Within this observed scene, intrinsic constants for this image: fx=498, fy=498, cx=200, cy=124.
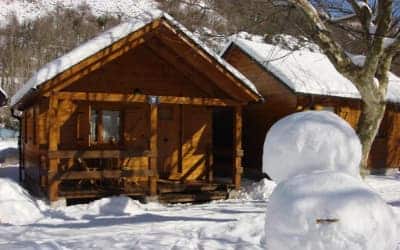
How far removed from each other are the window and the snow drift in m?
3.05

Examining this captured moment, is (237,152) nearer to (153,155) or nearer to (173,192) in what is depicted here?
(173,192)

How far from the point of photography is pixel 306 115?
4.32m

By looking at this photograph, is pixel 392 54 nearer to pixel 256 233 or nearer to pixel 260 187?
pixel 256 233

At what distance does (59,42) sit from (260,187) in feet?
178

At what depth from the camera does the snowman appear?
356 cm

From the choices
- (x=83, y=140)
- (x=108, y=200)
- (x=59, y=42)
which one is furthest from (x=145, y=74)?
(x=59, y=42)

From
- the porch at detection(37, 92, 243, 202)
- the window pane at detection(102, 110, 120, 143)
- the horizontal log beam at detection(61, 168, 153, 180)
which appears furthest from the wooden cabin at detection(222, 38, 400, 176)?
the horizontal log beam at detection(61, 168, 153, 180)

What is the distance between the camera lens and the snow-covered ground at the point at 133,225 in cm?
751

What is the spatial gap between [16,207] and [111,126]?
14.6 feet

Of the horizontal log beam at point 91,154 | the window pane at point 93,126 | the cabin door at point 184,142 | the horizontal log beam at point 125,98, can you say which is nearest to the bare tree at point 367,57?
the horizontal log beam at point 125,98

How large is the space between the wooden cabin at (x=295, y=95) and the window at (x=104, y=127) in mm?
5043

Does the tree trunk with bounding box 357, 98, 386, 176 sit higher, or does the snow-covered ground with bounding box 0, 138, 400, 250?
the tree trunk with bounding box 357, 98, 386, 176

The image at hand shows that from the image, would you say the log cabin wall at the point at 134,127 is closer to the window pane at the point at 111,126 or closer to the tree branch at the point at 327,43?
the window pane at the point at 111,126

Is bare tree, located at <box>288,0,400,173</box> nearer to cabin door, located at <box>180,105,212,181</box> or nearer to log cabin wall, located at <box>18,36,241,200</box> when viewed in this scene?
log cabin wall, located at <box>18,36,241,200</box>
